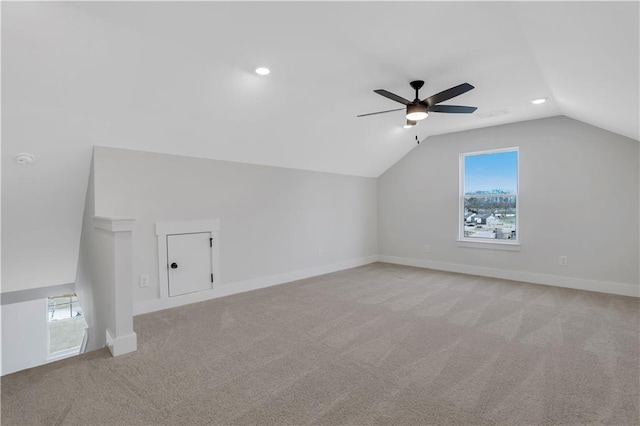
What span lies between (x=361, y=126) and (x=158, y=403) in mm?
3864

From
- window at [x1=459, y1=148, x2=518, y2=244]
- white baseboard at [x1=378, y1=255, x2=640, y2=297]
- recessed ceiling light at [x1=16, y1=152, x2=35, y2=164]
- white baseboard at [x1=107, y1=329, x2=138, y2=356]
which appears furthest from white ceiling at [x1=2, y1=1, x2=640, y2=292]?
white baseboard at [x1=378, y1=255, x2=640, y2=297]

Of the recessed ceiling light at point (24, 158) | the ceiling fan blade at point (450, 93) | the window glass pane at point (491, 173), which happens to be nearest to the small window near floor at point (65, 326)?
the recessed ceiling light at point (24, 158)

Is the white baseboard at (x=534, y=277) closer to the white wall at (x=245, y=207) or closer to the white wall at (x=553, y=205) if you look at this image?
the white wall at (x=553, y=205)

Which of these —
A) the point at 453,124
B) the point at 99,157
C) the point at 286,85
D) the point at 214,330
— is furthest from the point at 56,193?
the point at 453,124

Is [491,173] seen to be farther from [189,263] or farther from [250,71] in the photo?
[189,263]

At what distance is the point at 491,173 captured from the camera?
5.33m

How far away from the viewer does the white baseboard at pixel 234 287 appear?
3.55 meters

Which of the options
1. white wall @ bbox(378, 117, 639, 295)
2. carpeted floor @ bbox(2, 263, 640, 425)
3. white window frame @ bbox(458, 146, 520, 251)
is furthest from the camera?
white window frame @ bbox(458, 146, 520, 251)

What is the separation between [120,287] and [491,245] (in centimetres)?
513

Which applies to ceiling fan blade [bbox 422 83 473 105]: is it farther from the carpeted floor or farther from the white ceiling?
the carpeted floor

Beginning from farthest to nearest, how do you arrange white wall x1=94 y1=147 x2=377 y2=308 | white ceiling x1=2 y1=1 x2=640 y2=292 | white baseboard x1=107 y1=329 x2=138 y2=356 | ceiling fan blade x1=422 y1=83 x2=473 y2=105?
white wall x1=94 y1=147 x2=377 y2=308 < ceiling fan blade x1=422 y1=83 x2=473 y2=105 < white baseboard x1=107 y1=329 x2=138 y2=356 < white ceiling x1=2 y1=1 x2=640 y2=292

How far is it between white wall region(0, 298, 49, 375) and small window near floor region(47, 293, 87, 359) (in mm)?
165

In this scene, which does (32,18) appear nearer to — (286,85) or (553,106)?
(286,85)

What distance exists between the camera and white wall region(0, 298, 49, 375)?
4.48m
